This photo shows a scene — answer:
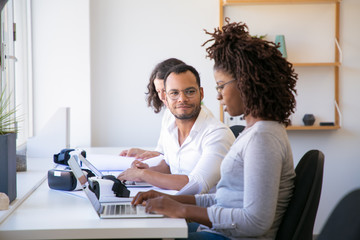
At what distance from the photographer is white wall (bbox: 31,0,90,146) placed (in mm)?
3486

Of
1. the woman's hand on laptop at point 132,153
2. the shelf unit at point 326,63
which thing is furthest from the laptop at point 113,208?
the shelf unit at point 326,63

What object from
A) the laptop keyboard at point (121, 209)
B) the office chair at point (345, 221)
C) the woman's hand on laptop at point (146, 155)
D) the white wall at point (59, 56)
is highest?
the white wall at point (59, 56)

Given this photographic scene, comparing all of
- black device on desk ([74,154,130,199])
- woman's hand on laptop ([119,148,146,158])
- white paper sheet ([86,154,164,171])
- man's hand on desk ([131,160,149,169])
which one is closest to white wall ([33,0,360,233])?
woman's hand on laptop ([119,148,146,158])

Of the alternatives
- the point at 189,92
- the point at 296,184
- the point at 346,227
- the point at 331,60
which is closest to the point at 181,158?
the point at 189,92

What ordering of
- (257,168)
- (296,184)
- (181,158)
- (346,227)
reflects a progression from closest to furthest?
(346,227) → (257,168) → (296,184) → (181,158)

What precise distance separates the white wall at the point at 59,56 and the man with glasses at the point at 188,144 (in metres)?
1.42

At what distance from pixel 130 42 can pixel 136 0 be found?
0.33m

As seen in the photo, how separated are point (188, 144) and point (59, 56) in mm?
1784

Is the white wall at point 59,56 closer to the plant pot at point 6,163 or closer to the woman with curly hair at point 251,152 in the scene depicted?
the plant pot at point 6,163

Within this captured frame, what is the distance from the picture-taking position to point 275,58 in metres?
1.43

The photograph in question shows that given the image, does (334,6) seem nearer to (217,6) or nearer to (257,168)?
(217,6)

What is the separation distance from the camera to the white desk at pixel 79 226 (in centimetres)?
128

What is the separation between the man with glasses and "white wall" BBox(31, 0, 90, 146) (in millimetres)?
1420

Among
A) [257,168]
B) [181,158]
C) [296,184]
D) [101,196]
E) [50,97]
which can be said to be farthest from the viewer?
[50,97]
